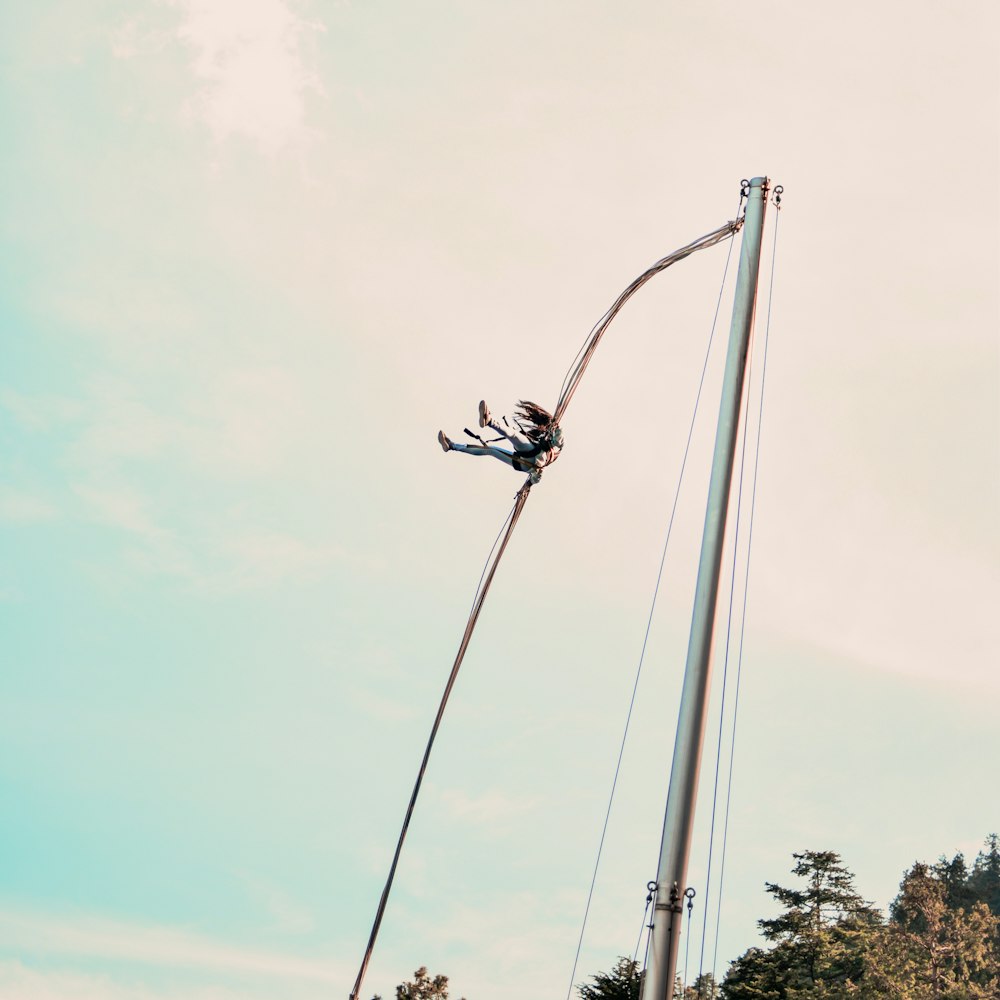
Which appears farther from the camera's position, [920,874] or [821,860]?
[821,860]

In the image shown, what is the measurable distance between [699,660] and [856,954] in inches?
1752

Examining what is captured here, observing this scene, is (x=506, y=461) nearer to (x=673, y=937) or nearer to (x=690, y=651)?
(x=690, y=651)

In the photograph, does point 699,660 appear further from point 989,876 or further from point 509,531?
point 989,876

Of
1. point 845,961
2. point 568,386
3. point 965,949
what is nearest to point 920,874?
point 965,949

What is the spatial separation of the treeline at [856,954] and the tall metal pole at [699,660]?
29.8 m

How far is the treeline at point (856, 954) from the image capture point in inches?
1523

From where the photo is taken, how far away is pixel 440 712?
7.48m

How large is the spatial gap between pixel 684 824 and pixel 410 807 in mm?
1929

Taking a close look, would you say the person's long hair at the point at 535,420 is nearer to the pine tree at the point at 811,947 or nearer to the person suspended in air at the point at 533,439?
the person suspended in air at the point at 533,439

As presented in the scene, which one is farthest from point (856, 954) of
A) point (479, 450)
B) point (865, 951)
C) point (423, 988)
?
point (479, 450)

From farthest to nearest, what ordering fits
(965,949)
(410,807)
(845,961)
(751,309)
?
1. (845,961)
2. (965,949)
3. (751,309)
4. (410,807)

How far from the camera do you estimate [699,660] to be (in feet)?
22.3

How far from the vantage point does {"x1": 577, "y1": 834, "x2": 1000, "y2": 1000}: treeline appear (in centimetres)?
3869

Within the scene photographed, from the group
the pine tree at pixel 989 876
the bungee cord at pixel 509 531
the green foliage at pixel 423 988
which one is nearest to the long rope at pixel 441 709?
the bungee cord at pixel 509 531
